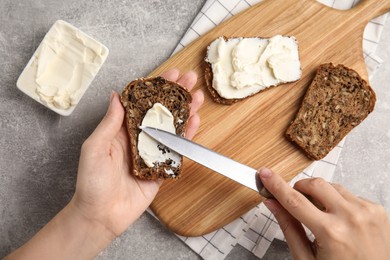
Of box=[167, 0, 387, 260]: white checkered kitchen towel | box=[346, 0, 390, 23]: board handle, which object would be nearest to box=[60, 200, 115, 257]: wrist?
box=[167, 0, 387, 260]: white checkered kitchen towel

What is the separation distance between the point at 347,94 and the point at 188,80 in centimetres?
91

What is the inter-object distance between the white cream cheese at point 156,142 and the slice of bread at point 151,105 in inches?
1.2

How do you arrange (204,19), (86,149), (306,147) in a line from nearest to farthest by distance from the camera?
1. (86,149)
2. (306,147)
3. (204,19)

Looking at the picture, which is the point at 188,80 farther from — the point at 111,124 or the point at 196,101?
the point at 111,124

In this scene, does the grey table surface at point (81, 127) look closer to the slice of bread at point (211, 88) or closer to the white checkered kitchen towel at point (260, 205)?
the white checkered kitchen towel at point (260, 205)

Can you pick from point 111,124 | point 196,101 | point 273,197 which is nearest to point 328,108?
point 273,197

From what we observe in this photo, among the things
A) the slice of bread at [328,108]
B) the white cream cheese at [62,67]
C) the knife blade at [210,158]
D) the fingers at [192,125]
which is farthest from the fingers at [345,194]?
the white cream cheese at [62,67]

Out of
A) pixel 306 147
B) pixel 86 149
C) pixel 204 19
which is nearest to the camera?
pixel 86 149

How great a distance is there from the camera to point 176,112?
238 cm

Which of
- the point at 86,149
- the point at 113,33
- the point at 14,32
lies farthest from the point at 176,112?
the point at 14,32

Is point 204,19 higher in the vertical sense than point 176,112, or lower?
higher

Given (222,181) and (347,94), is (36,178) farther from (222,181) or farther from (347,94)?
(347,94)

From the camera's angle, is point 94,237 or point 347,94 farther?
point 347,94

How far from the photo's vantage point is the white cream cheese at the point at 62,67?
2488 millimetres
